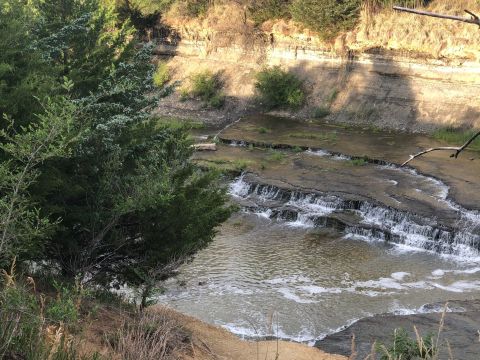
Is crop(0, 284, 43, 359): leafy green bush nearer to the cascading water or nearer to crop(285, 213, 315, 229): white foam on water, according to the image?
the cascading water

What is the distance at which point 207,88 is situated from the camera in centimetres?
3291

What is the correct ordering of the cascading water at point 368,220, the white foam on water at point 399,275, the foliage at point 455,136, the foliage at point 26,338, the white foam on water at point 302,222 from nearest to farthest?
the foliage at point 26,338, the white foam on water at point 399,275, the cascading water at point 368,220, the white foam on water at point 302,222, the foliage at point 455,136

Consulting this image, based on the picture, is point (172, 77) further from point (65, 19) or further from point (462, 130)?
point (65, 19)

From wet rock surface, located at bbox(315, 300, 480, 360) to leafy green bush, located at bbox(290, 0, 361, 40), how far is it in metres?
20.5

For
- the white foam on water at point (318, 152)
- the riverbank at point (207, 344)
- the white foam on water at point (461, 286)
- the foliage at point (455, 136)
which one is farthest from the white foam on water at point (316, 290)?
the foliage at point (455, 136)

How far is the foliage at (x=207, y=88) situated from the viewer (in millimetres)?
32362

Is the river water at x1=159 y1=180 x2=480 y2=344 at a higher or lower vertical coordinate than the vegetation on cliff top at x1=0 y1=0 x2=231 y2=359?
lower

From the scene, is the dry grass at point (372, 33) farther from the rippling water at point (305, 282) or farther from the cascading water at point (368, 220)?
the rippling water at point (305, 282)

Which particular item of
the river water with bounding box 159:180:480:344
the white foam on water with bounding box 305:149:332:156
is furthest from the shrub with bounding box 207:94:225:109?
the river water with bounding box 159:180:480:344

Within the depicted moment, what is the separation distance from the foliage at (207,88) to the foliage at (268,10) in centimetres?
415

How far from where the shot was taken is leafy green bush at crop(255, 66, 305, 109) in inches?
1203

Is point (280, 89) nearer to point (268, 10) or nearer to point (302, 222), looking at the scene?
point (268, 10)

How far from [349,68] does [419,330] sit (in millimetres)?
21103

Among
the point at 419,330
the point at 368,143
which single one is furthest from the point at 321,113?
the point at 419,330
